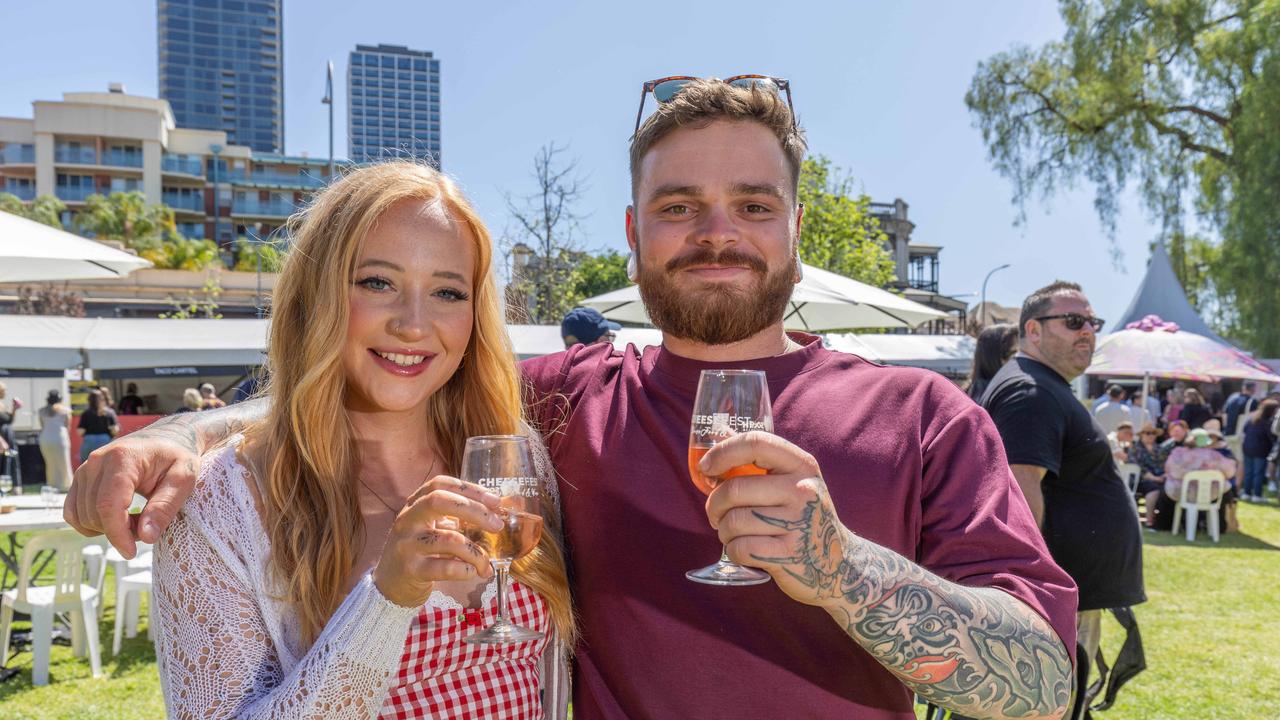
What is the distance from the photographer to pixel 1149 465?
1286 cm

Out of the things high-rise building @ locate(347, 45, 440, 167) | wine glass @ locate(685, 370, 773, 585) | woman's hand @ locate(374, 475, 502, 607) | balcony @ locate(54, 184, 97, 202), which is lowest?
woman's hand @ locate(374, 475, 502, 607)

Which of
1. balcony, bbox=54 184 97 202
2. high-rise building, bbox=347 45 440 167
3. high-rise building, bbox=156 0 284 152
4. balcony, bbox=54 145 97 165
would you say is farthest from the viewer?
high-rise building, bbox=156 0 284 152

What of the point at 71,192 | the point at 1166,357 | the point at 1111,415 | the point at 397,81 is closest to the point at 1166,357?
the point at 1166,357

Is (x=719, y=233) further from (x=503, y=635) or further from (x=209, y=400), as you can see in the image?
(x=209, y=400)

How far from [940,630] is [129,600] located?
7.25 m

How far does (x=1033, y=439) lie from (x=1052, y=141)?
834 inches

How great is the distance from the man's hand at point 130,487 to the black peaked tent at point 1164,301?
17986mm

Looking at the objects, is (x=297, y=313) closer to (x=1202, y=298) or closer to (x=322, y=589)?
(x=322, y=589)

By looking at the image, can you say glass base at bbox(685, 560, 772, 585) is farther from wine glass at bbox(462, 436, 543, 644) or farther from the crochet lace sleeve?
the crochet lace sleeve

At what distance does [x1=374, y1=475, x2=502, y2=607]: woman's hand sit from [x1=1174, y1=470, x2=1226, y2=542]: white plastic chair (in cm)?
1206

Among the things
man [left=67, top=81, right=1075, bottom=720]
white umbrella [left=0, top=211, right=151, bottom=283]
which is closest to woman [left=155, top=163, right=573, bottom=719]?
man [left=67, top=81, right=1075, bottom=720]

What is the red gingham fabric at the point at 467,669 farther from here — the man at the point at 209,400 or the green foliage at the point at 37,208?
the green foliage at the point at 37,208

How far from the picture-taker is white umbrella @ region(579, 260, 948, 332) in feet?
29.2

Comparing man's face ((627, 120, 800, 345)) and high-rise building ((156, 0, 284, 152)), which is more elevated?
high-rise building ((156, 0, 284, 152))
